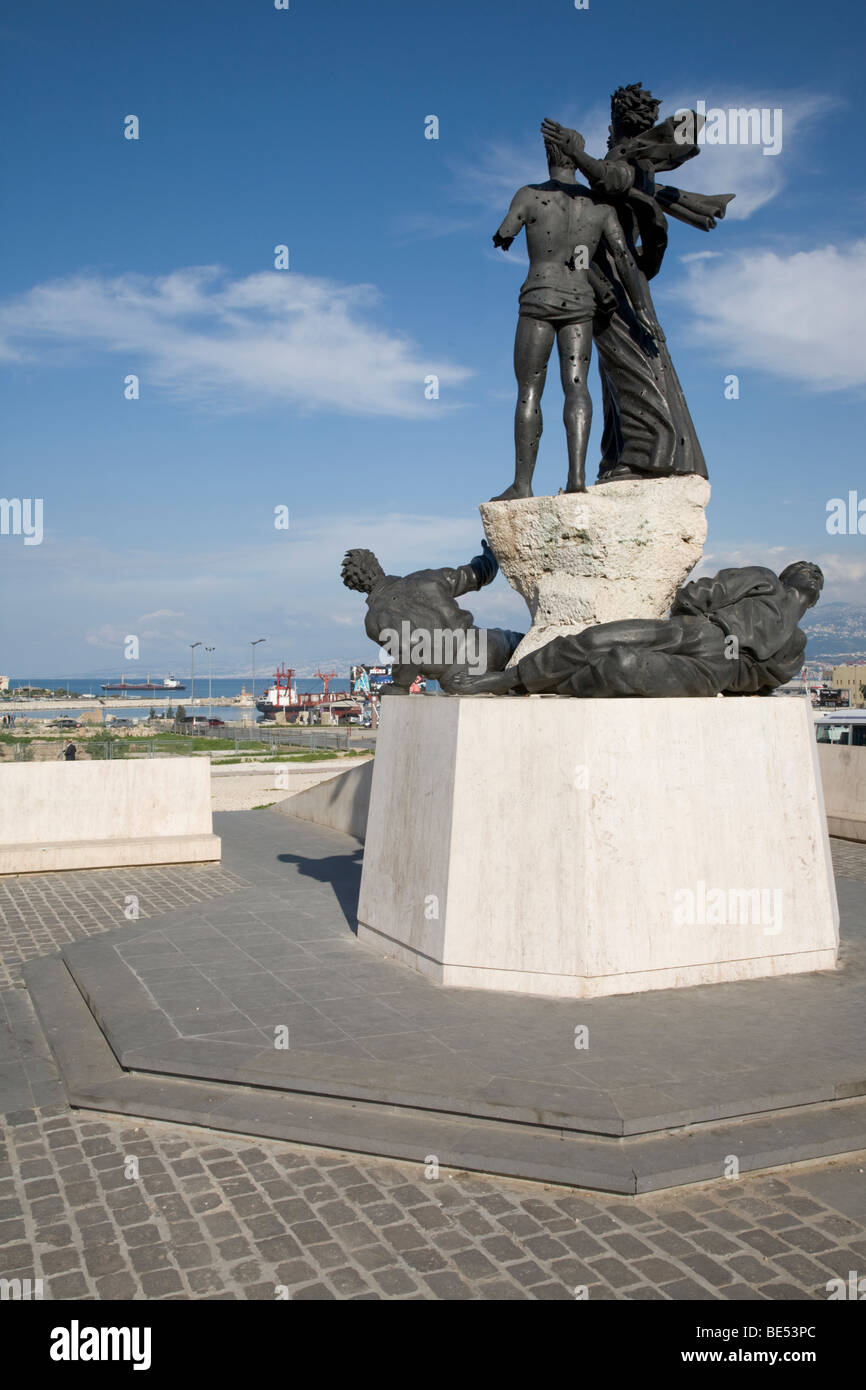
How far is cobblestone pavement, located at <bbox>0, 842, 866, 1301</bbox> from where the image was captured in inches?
131

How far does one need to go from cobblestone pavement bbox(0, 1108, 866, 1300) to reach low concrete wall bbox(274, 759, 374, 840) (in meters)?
8.54

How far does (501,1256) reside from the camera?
3.48m

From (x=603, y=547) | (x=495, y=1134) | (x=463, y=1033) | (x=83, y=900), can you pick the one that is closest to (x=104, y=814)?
(x=83, y=900)

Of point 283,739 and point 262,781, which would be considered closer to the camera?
point 262,781

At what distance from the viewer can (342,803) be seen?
1436 cm

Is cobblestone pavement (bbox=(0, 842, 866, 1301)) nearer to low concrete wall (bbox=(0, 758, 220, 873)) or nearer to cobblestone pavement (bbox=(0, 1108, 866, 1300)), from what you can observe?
cobblestone pavement (bbox=(0, 1108, 866, 1300))

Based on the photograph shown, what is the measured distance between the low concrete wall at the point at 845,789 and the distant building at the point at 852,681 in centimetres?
4625

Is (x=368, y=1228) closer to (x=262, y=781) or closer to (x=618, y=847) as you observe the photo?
(x=618, y=847)

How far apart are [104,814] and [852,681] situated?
57.1m

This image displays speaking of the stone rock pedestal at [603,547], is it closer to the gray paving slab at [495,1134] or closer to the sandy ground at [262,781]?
the gray paving slab at [495,1134]

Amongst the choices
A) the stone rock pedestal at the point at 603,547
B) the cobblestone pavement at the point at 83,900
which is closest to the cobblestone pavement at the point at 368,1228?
the cobblestone pavement at the point at 83,900

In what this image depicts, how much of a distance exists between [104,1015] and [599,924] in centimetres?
286

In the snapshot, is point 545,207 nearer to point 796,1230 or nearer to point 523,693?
point 523,693
